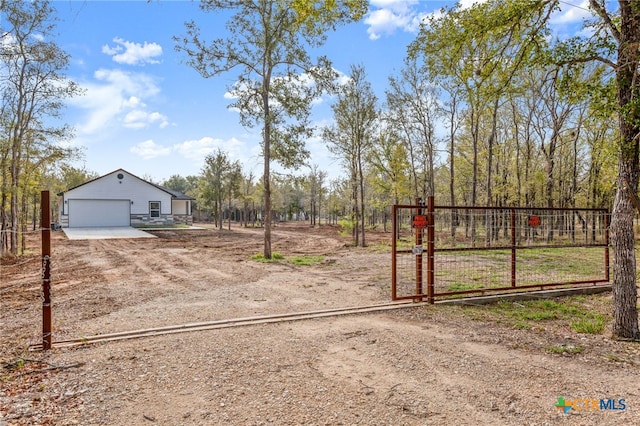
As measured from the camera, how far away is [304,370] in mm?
3449

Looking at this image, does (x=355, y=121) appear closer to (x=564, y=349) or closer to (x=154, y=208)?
(x=564, y=349)

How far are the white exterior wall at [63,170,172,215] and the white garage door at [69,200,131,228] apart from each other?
358 millimetres

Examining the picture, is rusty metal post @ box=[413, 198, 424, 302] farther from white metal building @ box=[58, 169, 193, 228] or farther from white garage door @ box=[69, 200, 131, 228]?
white garage door @ box=[69, 200, 131, 228]

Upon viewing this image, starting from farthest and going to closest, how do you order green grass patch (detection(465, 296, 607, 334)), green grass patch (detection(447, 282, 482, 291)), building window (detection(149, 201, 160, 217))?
building window (detection(149, 201, 160, 217)), green grass patch (detection(447, 282, 482, 291)), green grass patch (detection(465, 296, 607, 334))

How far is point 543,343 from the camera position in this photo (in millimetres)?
4199

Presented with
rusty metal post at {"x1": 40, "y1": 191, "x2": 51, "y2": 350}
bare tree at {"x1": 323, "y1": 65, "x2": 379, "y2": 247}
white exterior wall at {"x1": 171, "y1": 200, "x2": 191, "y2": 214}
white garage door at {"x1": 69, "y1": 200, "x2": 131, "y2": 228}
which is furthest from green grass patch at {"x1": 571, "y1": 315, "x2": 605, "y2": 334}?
white exterior wall at {"x1": 171, "y1": 200, "x2": 191, "y2": 214}

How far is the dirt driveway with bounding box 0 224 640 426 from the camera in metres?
2.71

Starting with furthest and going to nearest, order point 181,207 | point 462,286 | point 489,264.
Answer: point 181,207
point 489,264
point 462,286

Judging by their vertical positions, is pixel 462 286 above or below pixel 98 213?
below

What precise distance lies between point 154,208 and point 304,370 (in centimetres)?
3037

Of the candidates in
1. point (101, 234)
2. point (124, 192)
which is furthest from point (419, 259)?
point (124, 192)

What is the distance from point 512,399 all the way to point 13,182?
14424mm

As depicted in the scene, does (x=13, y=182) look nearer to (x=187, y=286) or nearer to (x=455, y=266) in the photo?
(x=187, y=286)

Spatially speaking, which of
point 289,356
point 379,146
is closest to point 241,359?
point 289,356
